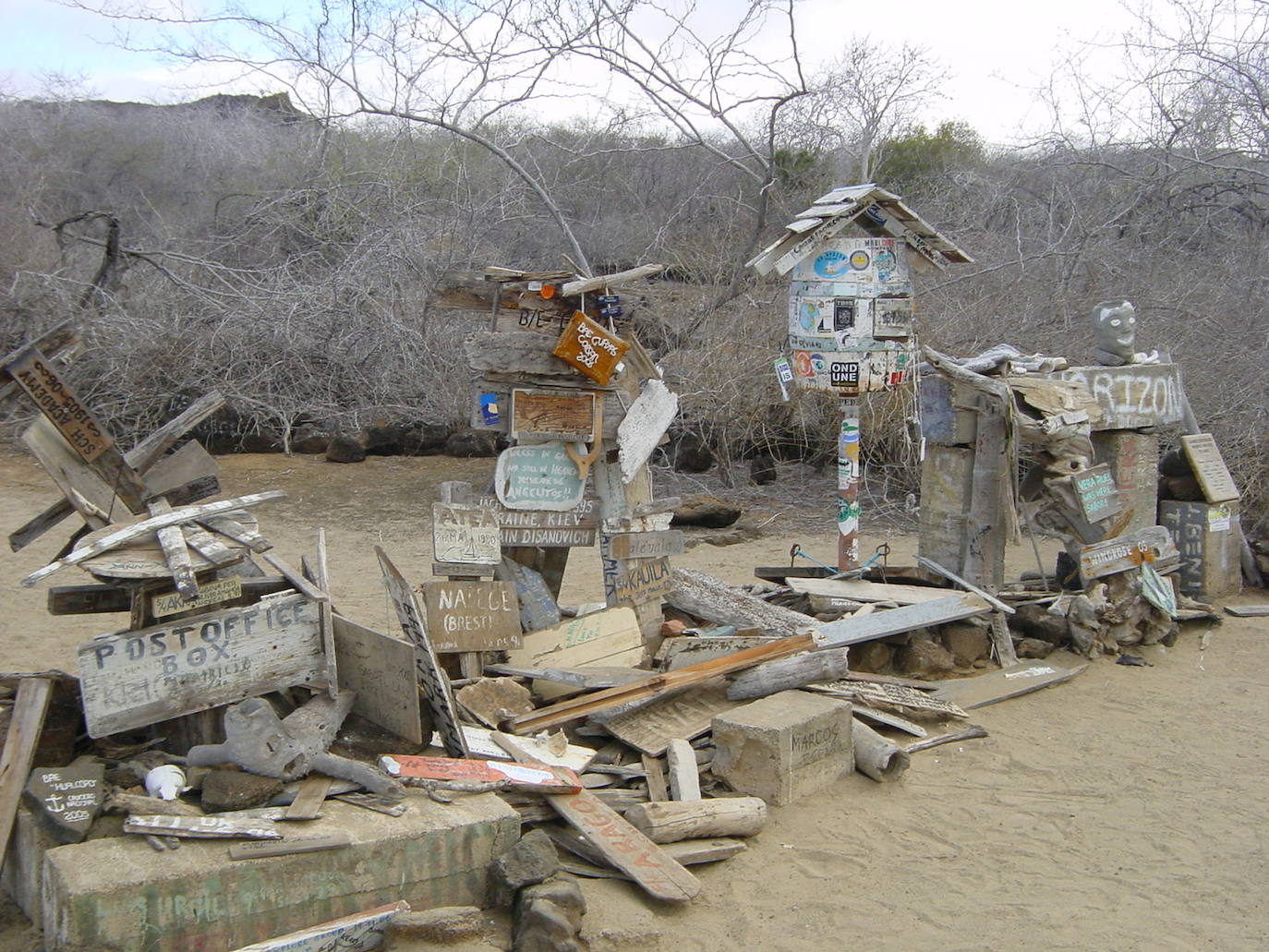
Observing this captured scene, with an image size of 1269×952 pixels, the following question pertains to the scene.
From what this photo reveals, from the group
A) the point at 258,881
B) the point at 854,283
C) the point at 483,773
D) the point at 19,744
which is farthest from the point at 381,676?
the point at 854,283

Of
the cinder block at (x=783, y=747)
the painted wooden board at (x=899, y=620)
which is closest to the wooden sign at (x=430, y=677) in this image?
the cinder block at (x=783, y=747)

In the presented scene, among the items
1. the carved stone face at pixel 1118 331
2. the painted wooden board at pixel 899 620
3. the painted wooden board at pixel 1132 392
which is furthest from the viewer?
the carved stone face at pixel 1118 331

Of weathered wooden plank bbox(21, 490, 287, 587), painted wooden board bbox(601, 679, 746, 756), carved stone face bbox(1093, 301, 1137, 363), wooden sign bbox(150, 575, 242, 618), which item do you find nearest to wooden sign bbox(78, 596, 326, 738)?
wooden sign bbox(150, 575, 242, 618)

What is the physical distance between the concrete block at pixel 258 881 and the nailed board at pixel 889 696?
2396 millimetres

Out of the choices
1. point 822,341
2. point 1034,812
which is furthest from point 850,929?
point 822,341

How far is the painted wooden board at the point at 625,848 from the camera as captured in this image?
410 cm

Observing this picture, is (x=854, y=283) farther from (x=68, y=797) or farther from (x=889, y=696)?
(x=68, y=797)

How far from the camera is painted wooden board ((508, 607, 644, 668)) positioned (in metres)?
5.96

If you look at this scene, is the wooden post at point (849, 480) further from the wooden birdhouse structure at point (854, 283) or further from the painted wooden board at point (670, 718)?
the painted wooden board at point (670, 718)

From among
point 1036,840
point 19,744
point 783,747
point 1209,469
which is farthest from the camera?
Answer: point 1209,469

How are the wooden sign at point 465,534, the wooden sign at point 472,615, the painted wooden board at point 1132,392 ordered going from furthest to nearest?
the painted wooden board at point 1132,392, the wooden sign at point 465,534, the wooden sign at point 472,615

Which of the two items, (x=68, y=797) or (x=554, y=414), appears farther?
(x=554, y=414)

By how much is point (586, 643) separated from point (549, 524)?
0.67m

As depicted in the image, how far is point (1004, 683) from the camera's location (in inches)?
257
